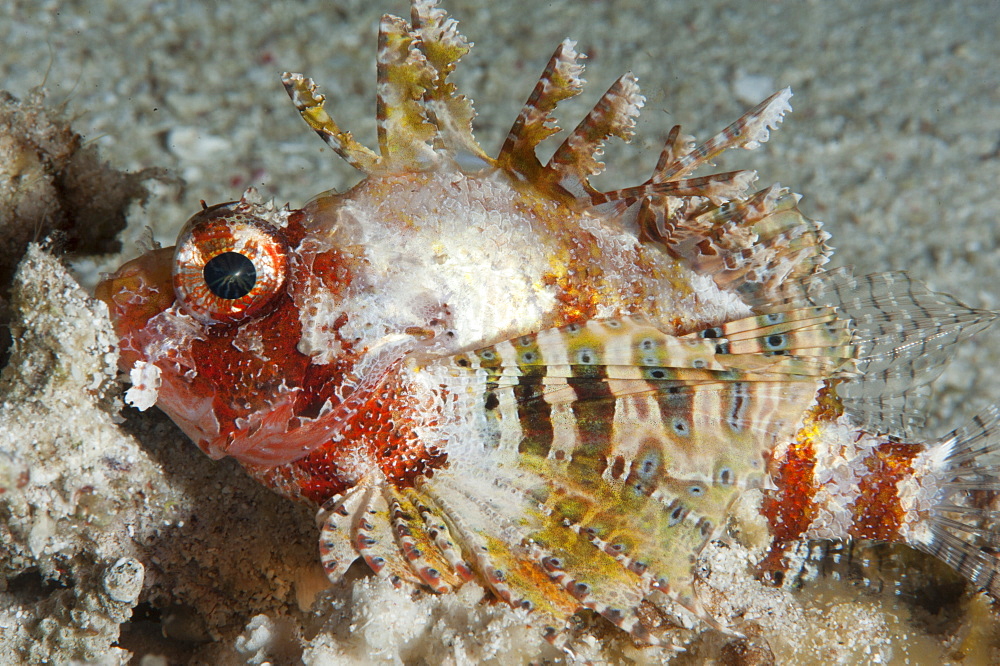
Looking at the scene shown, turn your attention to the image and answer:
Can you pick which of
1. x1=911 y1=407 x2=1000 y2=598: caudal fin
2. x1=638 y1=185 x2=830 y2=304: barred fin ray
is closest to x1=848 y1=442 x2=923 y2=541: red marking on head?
x1=911 y1=407 x2=1000 y2=598: caudal fin

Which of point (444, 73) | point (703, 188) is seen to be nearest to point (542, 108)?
point (444, 73)

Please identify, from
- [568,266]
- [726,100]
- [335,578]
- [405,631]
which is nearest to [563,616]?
[405,631]

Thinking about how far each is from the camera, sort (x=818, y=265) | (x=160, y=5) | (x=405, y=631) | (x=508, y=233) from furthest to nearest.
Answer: (x=160, y=5) < (x=818, y=265) < (x=508, y=233) < (x=405, y=631)

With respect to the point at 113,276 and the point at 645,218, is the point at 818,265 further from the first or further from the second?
the point at 113,276

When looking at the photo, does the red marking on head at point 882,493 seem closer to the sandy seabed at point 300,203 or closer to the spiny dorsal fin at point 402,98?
the sandy seabed at point 300,203

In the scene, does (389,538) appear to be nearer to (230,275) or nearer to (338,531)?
(338,531)

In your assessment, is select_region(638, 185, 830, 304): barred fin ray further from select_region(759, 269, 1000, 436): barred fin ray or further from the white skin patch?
the white skin patch
